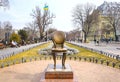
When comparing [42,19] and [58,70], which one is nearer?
[58,70]

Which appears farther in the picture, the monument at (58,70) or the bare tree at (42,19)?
the bare tree at (42,19)

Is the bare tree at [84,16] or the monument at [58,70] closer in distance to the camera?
the monument at [58,70]

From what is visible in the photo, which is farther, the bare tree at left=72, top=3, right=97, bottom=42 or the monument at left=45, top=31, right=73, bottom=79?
the bare tree at left=72, top=3, right=97, bottom=42

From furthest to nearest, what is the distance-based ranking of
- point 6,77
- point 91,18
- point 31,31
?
point 31,31, point 91,18, point 6,77

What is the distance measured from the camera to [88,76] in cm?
1339

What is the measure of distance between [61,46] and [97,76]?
2968 mm

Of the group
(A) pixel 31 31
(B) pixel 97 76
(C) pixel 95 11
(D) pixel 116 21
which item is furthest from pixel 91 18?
(B) pixel 97 76

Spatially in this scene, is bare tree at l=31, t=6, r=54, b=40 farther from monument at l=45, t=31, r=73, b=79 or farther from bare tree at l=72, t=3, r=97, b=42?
monument at l=45, t=31, r=73, b=79

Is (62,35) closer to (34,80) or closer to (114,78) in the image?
(34,80)

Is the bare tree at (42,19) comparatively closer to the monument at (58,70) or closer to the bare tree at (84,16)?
the bare tree at (84,16)

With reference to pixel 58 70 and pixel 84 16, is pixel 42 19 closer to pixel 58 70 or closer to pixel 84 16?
pixel 84 16

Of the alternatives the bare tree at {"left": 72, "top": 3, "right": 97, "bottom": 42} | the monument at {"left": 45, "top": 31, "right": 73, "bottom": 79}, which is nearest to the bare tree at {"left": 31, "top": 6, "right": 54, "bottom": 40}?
the bare tree at {"left": 72, "top": 3, "right": 97, "bottom": 42}

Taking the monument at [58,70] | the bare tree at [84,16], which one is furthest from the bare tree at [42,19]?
the monument at [58,70]

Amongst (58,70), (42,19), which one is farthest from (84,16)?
(58,70)
